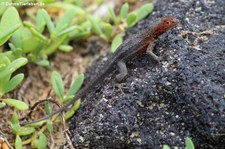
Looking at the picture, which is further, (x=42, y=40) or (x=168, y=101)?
(x=42, y=40)

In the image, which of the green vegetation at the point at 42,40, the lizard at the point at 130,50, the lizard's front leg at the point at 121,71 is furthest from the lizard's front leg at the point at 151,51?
the green vegetation at the point at 42,40

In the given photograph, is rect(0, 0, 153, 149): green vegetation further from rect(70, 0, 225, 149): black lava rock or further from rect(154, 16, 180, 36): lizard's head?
rect(154, 16, 180, 36): lizard's head

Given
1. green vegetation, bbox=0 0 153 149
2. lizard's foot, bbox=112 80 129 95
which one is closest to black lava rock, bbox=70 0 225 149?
lizard's foot, bbox=112 80 129 95

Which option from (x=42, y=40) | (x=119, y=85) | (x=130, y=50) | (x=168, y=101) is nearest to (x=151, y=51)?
(x=130, y=50)

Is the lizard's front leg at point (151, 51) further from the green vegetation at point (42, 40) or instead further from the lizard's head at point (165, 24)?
the green vegetation at point (42, 40)

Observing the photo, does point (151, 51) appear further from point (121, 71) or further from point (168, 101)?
point (168, 101)

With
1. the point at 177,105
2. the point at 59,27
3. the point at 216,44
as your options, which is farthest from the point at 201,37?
the point at 59,27

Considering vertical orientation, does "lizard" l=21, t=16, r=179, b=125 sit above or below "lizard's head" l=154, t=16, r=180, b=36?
below
